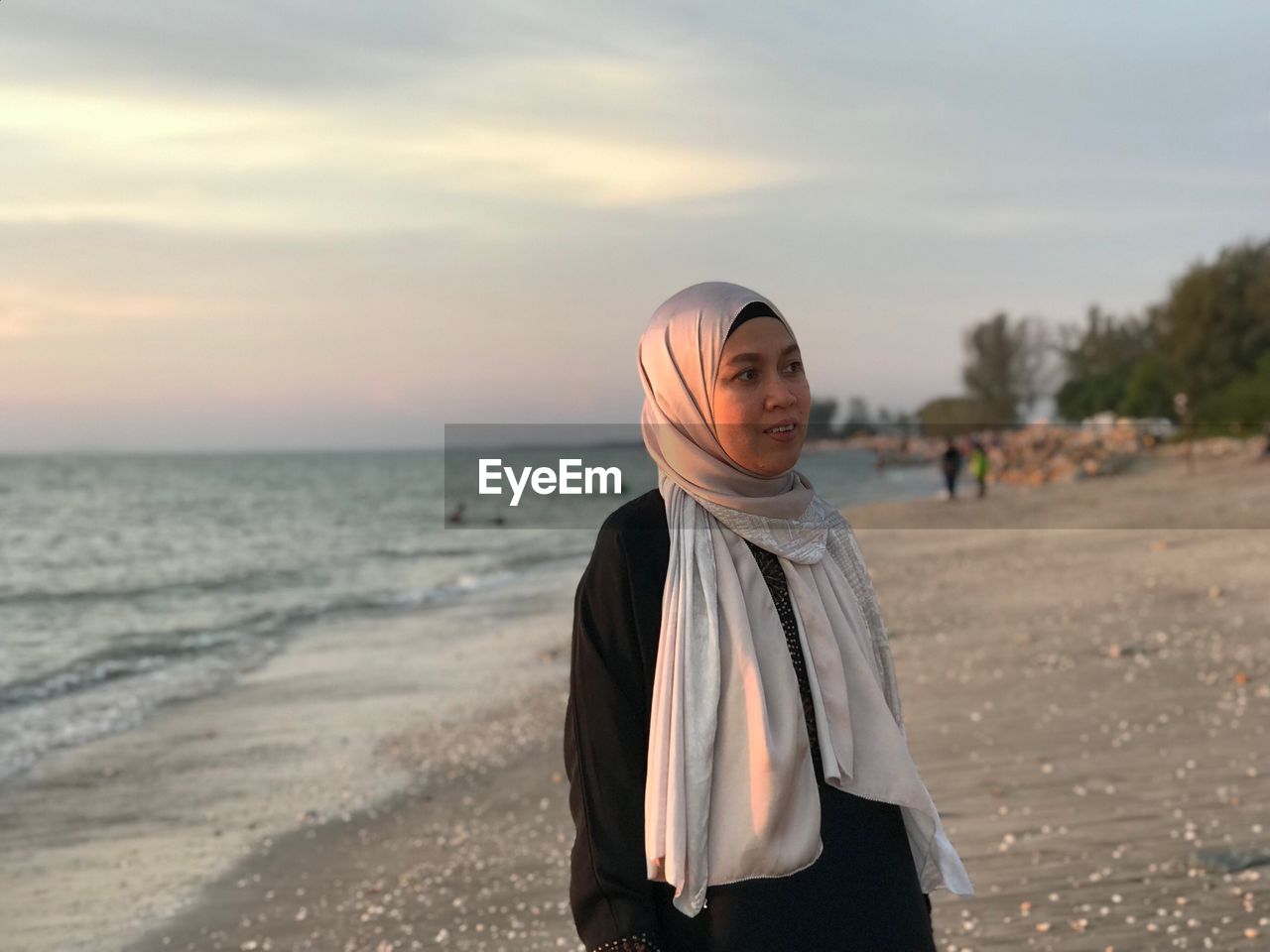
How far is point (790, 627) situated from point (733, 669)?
174mm

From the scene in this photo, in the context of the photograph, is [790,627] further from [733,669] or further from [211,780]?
[211,780]

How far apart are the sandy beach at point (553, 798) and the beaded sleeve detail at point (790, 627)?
282 cm

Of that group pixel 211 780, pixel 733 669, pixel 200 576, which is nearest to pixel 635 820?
pixel 733 669

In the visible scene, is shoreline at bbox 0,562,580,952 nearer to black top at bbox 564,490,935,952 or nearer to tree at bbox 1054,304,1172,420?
black top at bbox 564,490,935,952

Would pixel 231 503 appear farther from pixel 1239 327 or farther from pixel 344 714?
pixel 344 714

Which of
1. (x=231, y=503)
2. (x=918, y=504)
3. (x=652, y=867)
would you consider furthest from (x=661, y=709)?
(x=231, y=503)

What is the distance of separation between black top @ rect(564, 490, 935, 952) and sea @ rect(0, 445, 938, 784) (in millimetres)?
496

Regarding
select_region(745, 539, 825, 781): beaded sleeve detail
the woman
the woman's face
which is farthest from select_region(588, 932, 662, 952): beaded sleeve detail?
the woman's face

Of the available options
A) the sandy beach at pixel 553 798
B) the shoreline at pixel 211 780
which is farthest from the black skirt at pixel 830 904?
the shoreline at pixel 211 780

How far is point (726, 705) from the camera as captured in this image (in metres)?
2.42

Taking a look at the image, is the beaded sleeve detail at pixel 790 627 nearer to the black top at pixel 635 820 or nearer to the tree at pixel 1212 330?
the black top at pixel 635 820

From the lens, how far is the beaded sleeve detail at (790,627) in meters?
2.50

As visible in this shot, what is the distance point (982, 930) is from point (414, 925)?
7.88 ft

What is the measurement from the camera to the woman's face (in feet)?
8.00
